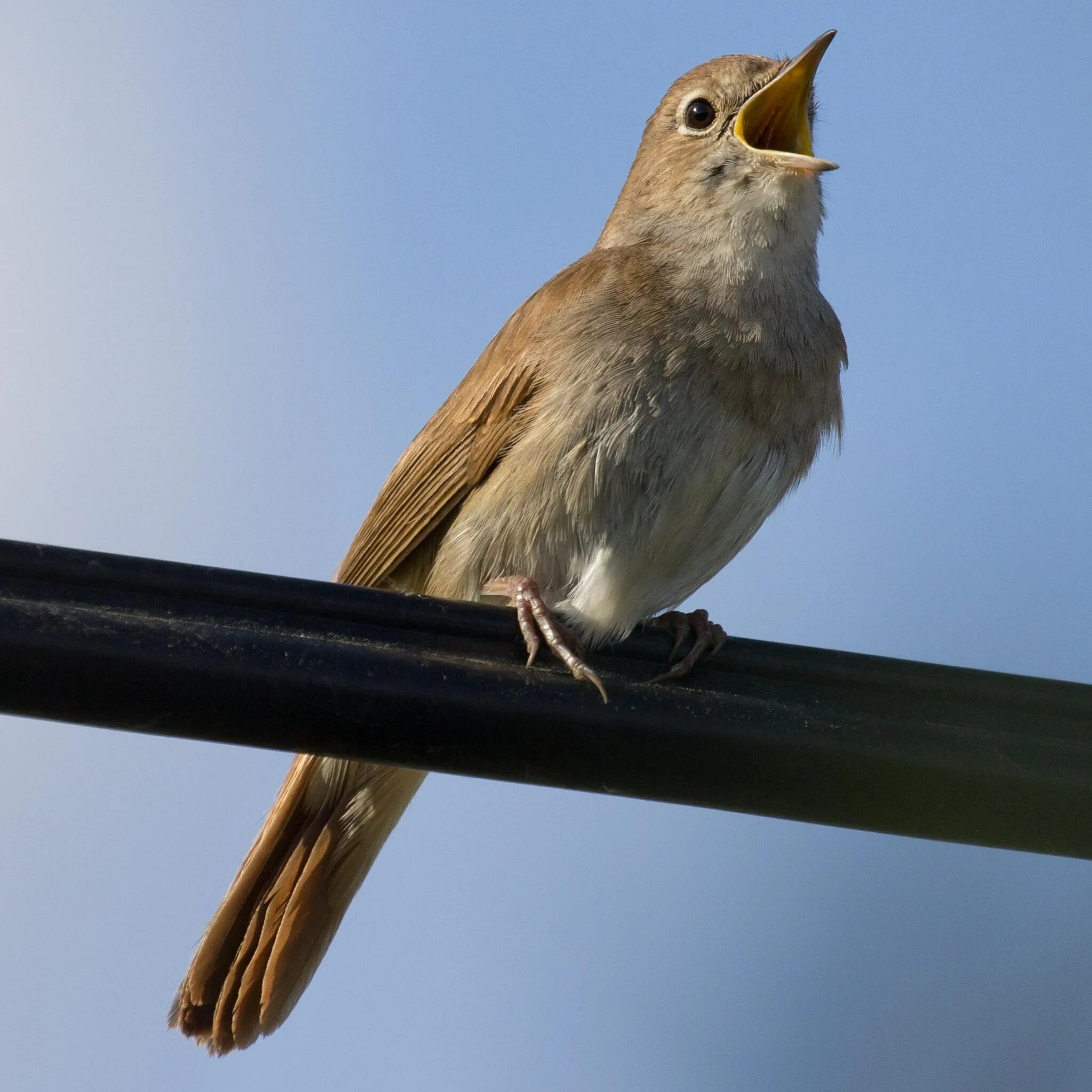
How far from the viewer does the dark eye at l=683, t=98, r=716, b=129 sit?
4625 millimetres

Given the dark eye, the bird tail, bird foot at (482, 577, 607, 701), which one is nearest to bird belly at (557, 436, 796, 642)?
bird foot at (482, 577, 607, 701)

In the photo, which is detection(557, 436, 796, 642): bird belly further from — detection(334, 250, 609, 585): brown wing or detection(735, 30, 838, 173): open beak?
detection(735, 30, 838, 173): open beak

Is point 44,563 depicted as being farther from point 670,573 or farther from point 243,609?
point 670,573

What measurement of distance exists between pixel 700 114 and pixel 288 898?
259cm

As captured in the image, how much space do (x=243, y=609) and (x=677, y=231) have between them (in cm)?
240

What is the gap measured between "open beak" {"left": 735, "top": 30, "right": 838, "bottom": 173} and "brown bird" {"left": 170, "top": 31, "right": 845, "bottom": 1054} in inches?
0.9

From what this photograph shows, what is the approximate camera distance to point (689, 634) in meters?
3.75

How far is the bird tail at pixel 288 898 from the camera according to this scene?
12.2ft

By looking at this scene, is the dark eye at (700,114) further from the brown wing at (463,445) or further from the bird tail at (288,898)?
the bird tail at (288,898)

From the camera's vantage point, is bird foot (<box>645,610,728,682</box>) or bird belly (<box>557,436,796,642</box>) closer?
bird foot (<box>645,610,728,682</box>)

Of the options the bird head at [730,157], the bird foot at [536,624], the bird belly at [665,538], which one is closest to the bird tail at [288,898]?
the bird foot at [536,624]

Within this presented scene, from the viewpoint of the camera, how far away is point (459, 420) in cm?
414

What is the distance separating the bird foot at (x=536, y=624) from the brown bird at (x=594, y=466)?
10 mm

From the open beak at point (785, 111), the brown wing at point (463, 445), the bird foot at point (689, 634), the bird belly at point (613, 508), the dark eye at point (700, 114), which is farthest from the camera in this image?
the dark eye at point (700, 114)
